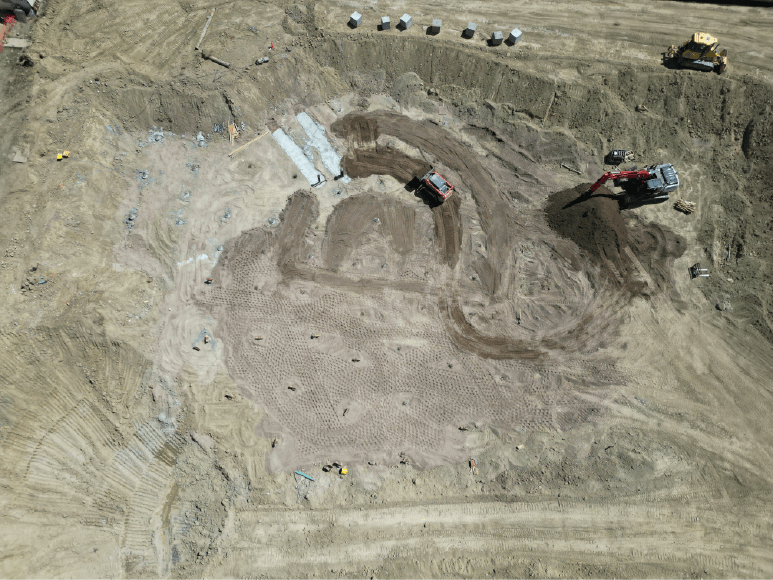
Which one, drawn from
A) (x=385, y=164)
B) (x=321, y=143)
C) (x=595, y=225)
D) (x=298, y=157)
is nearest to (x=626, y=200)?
(x=595, y=225)

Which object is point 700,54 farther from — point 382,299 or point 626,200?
point 382,299

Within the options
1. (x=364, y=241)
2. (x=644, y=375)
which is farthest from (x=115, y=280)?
(x=644, y=375)

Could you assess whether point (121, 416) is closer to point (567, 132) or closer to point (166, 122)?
point (166, 122)

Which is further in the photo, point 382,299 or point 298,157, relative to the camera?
point 298,157

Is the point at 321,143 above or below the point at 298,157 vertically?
above

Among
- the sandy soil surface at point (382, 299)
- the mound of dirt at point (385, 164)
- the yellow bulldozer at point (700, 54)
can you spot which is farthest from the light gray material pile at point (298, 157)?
the yellow bulldozer at point (700, 54)
